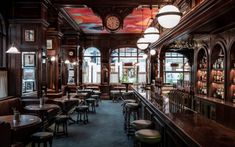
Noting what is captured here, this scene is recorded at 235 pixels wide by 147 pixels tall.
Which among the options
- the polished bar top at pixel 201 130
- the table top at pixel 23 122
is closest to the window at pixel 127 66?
the table top at pixel 23 122

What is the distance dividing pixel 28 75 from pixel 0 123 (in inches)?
163

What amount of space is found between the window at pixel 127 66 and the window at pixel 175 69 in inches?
62.8

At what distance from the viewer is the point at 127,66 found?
1684cm

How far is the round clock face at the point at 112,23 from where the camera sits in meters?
7.49

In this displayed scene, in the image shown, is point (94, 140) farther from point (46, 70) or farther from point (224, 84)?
point (46, 70)

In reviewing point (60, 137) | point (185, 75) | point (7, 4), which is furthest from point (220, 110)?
point (185, 75)

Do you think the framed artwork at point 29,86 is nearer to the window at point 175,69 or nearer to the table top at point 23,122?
the table top at point 23,122

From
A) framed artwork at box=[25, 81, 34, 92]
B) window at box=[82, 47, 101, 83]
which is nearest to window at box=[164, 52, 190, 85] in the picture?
window at box=[82, 47, 101, 83]

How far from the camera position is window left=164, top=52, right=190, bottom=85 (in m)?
16.2

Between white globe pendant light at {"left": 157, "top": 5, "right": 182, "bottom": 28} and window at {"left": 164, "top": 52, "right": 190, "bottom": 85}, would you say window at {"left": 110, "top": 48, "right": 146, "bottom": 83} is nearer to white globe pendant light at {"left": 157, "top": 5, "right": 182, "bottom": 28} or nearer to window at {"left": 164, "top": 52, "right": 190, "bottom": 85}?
window at {"left": 164, "top": 52, "right": 190, "bottom": 85}

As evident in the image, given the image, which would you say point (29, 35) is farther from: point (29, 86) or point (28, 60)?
point (29, 86)

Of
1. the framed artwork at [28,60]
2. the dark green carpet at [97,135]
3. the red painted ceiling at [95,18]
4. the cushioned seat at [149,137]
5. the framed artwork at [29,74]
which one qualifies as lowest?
the dark green carpet at [97,135]

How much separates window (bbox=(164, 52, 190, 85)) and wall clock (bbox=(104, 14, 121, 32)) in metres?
9.31

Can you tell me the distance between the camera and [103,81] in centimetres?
1608
